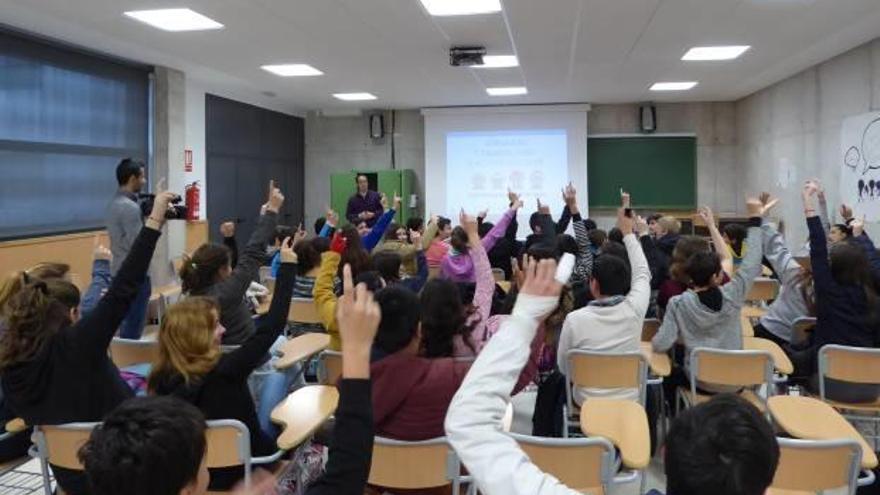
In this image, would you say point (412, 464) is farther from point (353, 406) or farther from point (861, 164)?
point (861, 164)

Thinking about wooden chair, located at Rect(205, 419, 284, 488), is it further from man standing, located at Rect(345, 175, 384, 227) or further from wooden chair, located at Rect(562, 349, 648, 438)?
man standing, located at Rect(345, 175, 384, 227)

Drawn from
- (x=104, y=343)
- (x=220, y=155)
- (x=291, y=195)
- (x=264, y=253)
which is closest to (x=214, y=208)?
(x=220, y=155)

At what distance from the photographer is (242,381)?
2.45 m

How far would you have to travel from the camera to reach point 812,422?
7.91 ft

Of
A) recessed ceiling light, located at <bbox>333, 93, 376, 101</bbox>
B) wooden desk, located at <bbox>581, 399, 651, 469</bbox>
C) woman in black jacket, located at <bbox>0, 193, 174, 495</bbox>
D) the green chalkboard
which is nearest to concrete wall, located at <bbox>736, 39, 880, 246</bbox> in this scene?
the green chalkboard

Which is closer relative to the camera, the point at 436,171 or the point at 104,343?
the point at 104,343

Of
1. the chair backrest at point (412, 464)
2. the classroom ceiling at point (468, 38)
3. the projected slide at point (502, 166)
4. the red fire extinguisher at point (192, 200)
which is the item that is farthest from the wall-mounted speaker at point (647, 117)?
the chair backrest at point (412, 464)

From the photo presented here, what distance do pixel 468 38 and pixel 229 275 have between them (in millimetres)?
4103

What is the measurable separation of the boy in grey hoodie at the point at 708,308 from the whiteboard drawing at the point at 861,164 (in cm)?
449

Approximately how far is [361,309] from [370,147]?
12196mm

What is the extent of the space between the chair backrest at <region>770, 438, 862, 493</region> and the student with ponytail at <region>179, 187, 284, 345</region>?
2.52m

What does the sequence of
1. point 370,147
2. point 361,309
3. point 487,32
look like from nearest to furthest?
point 361,309
point 487,32
point 370,147

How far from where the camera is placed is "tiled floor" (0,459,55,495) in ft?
11.3

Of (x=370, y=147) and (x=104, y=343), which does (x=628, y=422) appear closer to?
(x=104, y=343)
